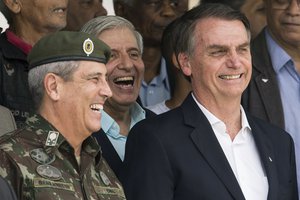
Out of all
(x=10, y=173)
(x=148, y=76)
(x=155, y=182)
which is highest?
(x=10, y=173)

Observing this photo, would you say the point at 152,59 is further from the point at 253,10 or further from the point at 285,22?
the point at 285,22

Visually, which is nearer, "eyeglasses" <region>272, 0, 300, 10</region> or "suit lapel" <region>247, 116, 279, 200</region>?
"suit lapel" <region>247, 116, 279, 200</region>

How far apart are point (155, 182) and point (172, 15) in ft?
7.38

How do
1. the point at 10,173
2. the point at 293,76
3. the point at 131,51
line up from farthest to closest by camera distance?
1. the point at 293,76
2. the point at 131,51
3. the point at 10,173

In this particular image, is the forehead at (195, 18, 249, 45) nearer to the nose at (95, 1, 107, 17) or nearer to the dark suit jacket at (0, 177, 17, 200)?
the dark suit jacket at (0, 177, 17, 200)

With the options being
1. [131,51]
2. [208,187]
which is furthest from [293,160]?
[131,51]

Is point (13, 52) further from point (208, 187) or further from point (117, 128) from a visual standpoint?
point (208, 187)

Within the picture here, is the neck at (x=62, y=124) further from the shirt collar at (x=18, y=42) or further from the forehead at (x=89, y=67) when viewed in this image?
the shirt collar at (x=18, y=42)

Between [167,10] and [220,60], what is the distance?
1.87 meters

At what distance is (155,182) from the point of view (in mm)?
4270

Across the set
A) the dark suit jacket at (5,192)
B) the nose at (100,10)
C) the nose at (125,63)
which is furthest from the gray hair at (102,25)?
the dark suit jacket at (5,192)

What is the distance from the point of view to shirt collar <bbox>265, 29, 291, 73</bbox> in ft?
17.8

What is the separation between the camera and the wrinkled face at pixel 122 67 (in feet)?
16.4

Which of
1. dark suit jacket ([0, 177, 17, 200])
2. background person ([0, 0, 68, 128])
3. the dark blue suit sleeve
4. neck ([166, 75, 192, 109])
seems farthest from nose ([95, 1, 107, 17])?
dark suit jacket ([0, 177, 17, 200])
